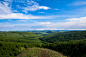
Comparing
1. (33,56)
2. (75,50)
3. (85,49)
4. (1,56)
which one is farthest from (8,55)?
(85,49)

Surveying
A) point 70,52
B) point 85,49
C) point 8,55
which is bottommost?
point 8,55

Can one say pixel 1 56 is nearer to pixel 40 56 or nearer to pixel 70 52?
pixel 40 56

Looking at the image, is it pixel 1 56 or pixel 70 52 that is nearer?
pixel 70 52

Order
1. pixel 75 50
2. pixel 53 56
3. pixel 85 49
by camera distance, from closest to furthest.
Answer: pixel 53 56 → pixel 85 49 → pixel 75 50

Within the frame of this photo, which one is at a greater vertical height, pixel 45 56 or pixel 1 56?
pixel 45 56

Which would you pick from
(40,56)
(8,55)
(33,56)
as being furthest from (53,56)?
(8,55)

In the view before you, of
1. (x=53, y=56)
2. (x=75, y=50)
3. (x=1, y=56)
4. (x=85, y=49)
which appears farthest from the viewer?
(x=1, y=56)

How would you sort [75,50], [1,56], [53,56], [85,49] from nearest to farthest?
[53,56] → [85,49] → [75,50] → [1,56]

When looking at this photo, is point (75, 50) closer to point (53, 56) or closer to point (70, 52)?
point (70, 52)

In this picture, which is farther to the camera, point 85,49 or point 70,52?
point 70,52
